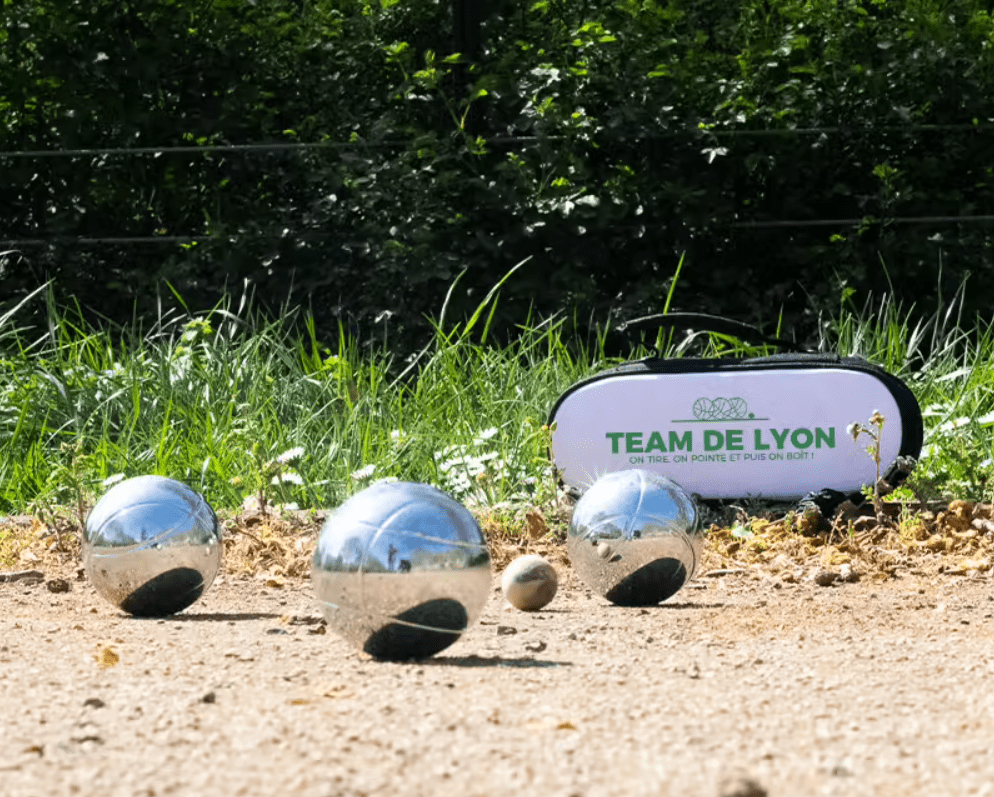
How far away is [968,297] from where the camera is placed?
887 centimetres

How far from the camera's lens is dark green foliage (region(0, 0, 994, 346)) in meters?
8.70

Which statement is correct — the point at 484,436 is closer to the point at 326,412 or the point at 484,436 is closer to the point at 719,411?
the point at 719,411

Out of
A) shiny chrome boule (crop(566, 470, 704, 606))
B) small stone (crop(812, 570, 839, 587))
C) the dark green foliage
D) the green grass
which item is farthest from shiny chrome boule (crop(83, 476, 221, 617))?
the dark green foliage

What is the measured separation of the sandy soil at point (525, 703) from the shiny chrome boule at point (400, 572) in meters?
0.08

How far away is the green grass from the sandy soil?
1.88m

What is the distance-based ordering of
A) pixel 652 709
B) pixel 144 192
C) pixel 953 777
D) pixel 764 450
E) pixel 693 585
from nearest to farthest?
pixel 953 777, pixel 652 709, pixel 693 585, pixel 764 450, pixel 144 192

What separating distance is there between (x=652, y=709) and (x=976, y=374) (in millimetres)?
4982

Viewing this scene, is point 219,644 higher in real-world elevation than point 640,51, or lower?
lower

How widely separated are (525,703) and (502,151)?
6222 mm

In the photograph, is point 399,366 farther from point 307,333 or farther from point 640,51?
point 640,51

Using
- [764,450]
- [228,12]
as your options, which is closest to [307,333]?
[228,12]

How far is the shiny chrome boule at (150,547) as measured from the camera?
165 inches

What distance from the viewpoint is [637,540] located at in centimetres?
436

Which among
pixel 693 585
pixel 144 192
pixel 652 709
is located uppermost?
pixel 144 192
